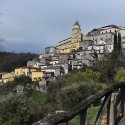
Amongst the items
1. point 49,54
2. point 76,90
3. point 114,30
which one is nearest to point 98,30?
point 114,30

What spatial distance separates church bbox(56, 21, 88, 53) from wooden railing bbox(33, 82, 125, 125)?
135 metres

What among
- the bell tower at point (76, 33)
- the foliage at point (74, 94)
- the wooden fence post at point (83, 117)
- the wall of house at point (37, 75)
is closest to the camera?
the wooden fence post at point (83, 117)

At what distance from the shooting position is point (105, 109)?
5.05 meters

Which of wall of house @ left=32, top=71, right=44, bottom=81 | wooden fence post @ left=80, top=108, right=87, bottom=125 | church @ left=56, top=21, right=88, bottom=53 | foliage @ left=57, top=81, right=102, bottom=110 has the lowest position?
wall of house @ left=32, top=71, right=44, bottom=81

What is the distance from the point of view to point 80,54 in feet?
413

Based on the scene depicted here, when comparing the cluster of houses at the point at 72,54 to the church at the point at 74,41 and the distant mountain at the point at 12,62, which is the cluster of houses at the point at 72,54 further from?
the distant mountain at the point at 12,62

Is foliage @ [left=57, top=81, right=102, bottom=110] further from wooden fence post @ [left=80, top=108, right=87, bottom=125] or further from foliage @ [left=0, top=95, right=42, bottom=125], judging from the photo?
wooden fence post @ [left=80, top=108, right=87, bottom=125]

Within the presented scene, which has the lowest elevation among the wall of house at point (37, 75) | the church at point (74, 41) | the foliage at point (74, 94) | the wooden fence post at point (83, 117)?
the wall of house at point (37, 75)

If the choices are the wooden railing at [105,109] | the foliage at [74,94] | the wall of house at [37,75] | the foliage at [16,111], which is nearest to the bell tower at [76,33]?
the wall of house at [37,75]

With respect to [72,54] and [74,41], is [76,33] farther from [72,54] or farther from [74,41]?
[72,54]

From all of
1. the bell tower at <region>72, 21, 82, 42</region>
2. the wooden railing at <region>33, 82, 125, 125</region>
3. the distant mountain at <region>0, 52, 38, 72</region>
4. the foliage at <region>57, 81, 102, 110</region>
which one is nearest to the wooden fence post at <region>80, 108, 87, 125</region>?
the wooden railing at <region>33, 82, 125, 125</region>

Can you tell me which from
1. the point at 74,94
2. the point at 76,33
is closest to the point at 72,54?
the point at 76,33

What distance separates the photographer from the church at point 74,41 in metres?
143

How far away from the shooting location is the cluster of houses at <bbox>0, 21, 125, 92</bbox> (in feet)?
375
